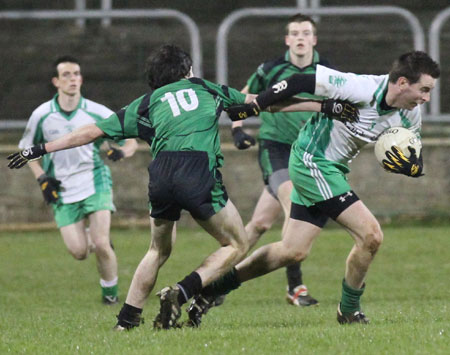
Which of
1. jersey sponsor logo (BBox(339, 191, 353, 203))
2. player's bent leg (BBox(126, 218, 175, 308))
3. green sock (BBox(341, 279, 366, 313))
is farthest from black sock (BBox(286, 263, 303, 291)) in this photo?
player's bent leg (BBox(126, 218, 175, 308))

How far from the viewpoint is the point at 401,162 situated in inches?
295

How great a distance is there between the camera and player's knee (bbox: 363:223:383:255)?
25.2 ft

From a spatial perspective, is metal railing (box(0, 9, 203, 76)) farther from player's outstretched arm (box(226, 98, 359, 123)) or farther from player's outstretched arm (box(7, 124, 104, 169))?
player's outstretched arm (box(7, 124, 104, 169))

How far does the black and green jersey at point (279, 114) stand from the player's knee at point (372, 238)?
9.88 ft

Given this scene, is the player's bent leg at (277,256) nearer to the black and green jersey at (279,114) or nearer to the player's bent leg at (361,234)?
the player's bent leg at (361,234)

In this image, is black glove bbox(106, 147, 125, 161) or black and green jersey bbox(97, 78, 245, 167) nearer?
black and green jersey bbox(97, 78, 245, 167)

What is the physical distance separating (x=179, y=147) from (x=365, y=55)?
11.2 meters

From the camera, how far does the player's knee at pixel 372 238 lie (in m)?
7.67

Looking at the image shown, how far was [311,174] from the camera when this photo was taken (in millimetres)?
7941

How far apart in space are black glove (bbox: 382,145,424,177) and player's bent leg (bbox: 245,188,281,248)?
3.04 m

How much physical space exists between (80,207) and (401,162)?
4.39m

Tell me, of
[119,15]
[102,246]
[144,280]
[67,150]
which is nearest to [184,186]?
[144,280]

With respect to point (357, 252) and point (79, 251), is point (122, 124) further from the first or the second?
point (79, 251)

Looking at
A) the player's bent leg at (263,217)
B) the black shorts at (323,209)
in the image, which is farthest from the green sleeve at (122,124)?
the player's bent leg at (263,217)
